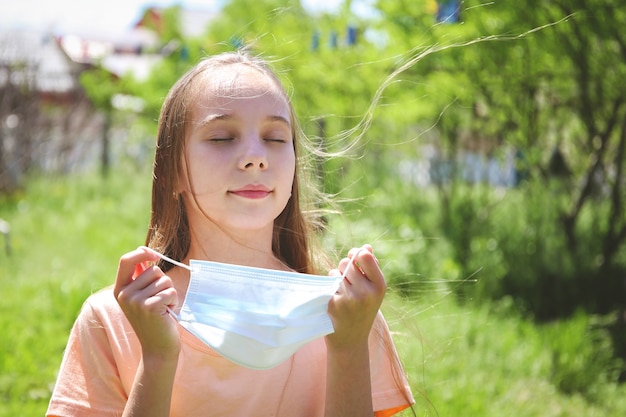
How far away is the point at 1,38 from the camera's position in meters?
12.1

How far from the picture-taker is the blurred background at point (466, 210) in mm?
4008

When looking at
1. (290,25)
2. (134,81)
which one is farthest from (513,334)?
(134,81)

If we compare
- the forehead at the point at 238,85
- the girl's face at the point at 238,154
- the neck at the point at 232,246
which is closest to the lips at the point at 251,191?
the girl's face at the point at 238,154

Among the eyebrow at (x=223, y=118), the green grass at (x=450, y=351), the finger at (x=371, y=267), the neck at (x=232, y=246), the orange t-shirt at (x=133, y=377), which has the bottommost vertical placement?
the green grass at (x=450, y=351)

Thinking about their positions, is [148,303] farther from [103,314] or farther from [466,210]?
[466,210]

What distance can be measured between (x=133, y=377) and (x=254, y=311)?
1.09 feet

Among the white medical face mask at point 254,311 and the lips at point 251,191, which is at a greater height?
the lips at point 251,191

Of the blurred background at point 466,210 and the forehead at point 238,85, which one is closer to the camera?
the forehead at point 238,85

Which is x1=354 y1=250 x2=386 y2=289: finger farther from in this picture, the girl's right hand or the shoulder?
the shoulder

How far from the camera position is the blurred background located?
13.1 ft

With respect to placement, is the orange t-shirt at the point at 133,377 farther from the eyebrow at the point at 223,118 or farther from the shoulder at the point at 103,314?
the eyebrow at the point at 223,118

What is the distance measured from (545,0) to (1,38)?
9.51 metres

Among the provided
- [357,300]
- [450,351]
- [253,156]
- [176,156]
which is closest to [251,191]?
[253,156]

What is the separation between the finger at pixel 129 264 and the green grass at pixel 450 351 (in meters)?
0.80
